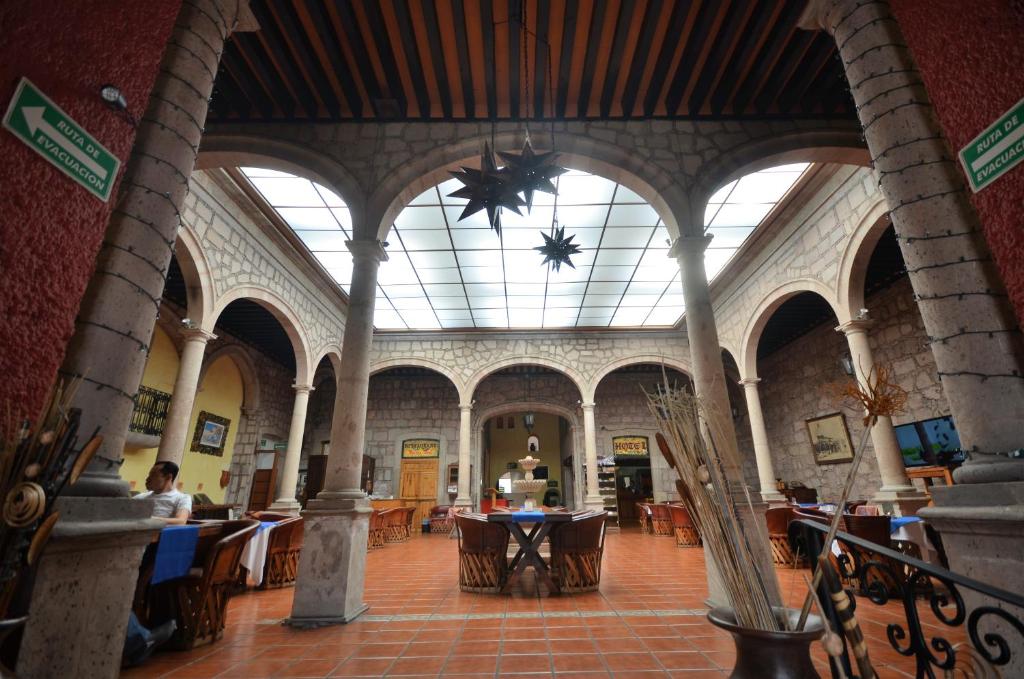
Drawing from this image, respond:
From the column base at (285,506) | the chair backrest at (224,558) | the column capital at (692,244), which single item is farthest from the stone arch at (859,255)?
the column base at (285,506)

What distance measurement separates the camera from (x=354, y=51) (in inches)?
141

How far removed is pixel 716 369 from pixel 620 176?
6.46 feet

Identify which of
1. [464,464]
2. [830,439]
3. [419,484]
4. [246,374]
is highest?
[246,374]

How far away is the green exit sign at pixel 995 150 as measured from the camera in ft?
4.89

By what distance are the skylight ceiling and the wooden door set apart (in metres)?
3.56

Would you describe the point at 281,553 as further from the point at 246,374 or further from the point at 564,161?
the point at 246,374

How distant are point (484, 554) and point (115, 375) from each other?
303 cm

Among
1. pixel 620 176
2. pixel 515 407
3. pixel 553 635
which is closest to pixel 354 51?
pixel 620 176

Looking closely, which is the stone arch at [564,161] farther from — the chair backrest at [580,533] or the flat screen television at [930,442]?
the flat screen television at [930,442]

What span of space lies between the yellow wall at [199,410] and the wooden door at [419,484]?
365cm

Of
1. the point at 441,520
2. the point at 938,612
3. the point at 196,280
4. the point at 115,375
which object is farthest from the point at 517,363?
the point at 938,612

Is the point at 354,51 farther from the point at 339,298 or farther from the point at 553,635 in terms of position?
the point at 339,298

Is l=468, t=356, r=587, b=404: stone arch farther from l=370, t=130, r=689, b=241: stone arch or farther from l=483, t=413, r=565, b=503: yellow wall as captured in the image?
l=370, t=130, r=689, b=241: stone arch

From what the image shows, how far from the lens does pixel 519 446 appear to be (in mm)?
15859
